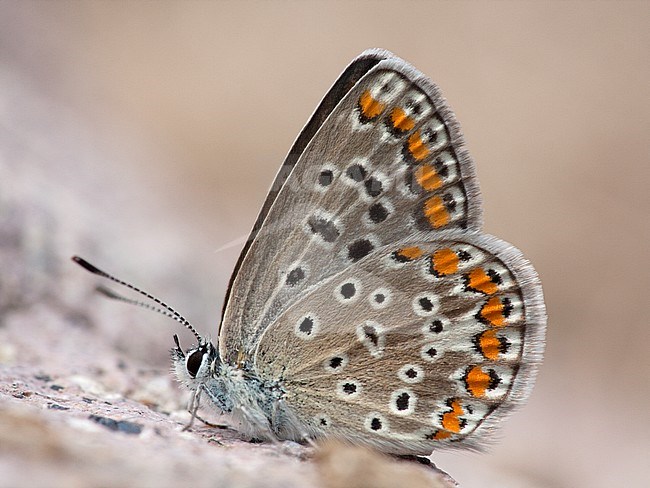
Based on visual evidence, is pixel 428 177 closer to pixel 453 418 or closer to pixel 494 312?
pixel 494 312

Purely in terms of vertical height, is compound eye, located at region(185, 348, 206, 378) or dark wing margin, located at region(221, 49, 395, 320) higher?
dark wing margin, located at region(221, 49, 395, 320)

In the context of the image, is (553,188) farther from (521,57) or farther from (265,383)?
(265,383)

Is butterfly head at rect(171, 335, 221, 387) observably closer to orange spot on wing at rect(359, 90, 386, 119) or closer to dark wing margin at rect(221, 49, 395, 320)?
Answer: dark wing margin at rect(221, 49, 395, 320)

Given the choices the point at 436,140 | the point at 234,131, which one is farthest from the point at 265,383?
the point at 234,131

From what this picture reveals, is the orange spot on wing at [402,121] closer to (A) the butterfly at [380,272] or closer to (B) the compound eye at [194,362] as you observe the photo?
(A) the butterfly at [380,272]

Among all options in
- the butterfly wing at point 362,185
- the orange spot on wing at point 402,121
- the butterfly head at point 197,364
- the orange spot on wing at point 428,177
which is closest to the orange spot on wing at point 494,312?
the butterfly wing at point 362,185

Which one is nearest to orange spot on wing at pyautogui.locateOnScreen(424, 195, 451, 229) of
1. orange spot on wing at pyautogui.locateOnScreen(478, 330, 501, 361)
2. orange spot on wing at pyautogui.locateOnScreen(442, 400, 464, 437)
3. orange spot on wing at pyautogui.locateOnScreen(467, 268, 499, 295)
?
orange spot on wing at pyautogui.locateOnScreen(467, 268, 499, 295)

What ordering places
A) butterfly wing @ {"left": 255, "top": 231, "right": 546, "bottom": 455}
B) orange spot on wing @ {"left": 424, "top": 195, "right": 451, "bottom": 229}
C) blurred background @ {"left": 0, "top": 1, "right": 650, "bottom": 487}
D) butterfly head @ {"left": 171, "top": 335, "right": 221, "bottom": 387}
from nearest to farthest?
1. butterfly wing @ {"left": 255, "top": 231, "right": 546, "bottom": 455}
2. orange spot on wing @ {"left": 424, "top": 195, "right": 451, "bottom": 229}
3. butterfly head @ {"left": 171, "top": 335, "right": 221, "bottom": 387}
4. blurred background @ {"left": 0, "top": 1, "right": 650, "bottom": 487}
